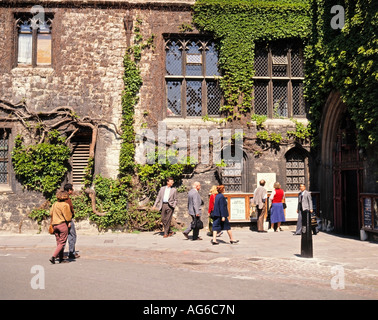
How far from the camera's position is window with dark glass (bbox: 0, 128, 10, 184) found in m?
13.8

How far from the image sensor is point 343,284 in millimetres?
6820

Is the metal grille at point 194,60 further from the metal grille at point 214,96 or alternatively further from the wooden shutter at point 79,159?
the wooden shutter at point 79,159

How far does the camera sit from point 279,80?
15.0 metres

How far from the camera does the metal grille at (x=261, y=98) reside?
14844 millimetres

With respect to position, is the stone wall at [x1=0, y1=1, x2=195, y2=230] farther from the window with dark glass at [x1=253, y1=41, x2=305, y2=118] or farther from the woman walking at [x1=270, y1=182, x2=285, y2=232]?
the woman walking at [x1=270, y1=182, x2=285, y2=232]

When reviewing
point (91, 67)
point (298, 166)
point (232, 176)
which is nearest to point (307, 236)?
point (232, 176)

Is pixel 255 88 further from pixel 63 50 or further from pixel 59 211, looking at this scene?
pixel 59 211

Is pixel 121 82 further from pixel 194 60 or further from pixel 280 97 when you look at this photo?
pixel 280 97

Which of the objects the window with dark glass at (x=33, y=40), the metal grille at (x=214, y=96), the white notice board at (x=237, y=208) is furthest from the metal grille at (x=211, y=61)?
the window with dark glass at (x=33, y=40)

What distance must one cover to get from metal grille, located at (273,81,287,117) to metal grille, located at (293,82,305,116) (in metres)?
0.34

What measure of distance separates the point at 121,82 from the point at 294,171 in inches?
267

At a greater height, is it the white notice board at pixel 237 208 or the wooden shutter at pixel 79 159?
the wooden shutter at pixel 79 159

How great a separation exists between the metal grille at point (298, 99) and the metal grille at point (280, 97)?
340 mm
